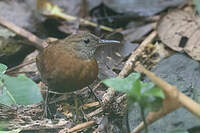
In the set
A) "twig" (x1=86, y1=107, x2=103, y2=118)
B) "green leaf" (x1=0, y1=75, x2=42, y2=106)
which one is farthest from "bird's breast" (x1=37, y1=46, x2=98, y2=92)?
"green leaf" (x1=0, y1=75, x2=42, y2=106)

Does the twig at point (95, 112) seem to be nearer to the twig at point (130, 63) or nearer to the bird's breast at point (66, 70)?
the twig at point (130, 63)

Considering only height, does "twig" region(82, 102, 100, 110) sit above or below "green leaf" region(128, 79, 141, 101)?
above

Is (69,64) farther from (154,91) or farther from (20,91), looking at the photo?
(154,91)

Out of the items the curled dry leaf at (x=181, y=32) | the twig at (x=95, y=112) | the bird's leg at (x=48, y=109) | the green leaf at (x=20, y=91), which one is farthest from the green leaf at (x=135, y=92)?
the curled dry leaf at (x=181, y=32)

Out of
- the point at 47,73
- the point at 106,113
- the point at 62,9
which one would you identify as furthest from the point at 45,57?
the point at 62,9

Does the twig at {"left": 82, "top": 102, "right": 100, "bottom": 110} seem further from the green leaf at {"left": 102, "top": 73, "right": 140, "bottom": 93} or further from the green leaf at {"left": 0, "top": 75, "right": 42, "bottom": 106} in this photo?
the green leaf at {"left": 102, "top": 73, "right": 140, "bottom": 93}

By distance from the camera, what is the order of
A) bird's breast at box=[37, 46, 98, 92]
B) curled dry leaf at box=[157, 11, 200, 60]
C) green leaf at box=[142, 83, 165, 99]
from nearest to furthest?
green leaf at box=[142, 83, 165, 99], bird's breast at box=[37, 46, 98, 92], curled dry leaf at box=[157, 11, 200, 60]
